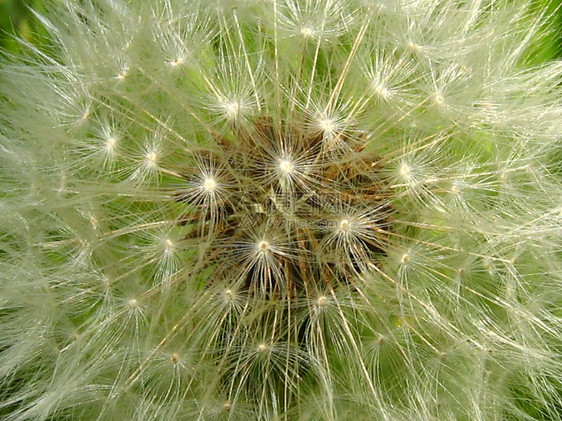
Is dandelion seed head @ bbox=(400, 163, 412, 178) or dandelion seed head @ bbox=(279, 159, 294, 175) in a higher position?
dandelion seed head @ bbox=(279, 159, 294, 175)

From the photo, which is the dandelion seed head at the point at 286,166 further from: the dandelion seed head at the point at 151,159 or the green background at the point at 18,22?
the green background at the point at 18,22

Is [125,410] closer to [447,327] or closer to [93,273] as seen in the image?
[93,273]

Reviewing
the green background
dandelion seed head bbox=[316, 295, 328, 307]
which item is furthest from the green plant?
the green background

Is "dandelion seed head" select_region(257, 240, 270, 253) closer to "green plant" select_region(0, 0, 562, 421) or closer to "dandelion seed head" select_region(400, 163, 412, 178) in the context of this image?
"green plant" select_region(0, 0, 562, 421)

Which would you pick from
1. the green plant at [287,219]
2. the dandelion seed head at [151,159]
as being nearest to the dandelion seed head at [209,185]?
the green plant at [287,219]

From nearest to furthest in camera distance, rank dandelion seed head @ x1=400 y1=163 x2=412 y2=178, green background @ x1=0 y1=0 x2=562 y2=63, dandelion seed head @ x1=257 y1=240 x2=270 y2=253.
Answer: dandelion seed head @ x1=257 y1=240 x2=270 y2=253 → dandelion seed head @ x1=400 y1=163 x2=412 y2=178 → green background @ x1=0 y1=0 x2=562 y2=63

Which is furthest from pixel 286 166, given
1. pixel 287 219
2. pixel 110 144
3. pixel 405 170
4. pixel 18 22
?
pixel 18 22

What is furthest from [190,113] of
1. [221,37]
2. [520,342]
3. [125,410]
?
[520,342]

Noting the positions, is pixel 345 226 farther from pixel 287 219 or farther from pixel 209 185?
pixel 209 185

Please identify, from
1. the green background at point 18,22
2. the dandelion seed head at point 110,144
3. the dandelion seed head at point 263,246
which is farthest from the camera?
the green background at point 18,22
